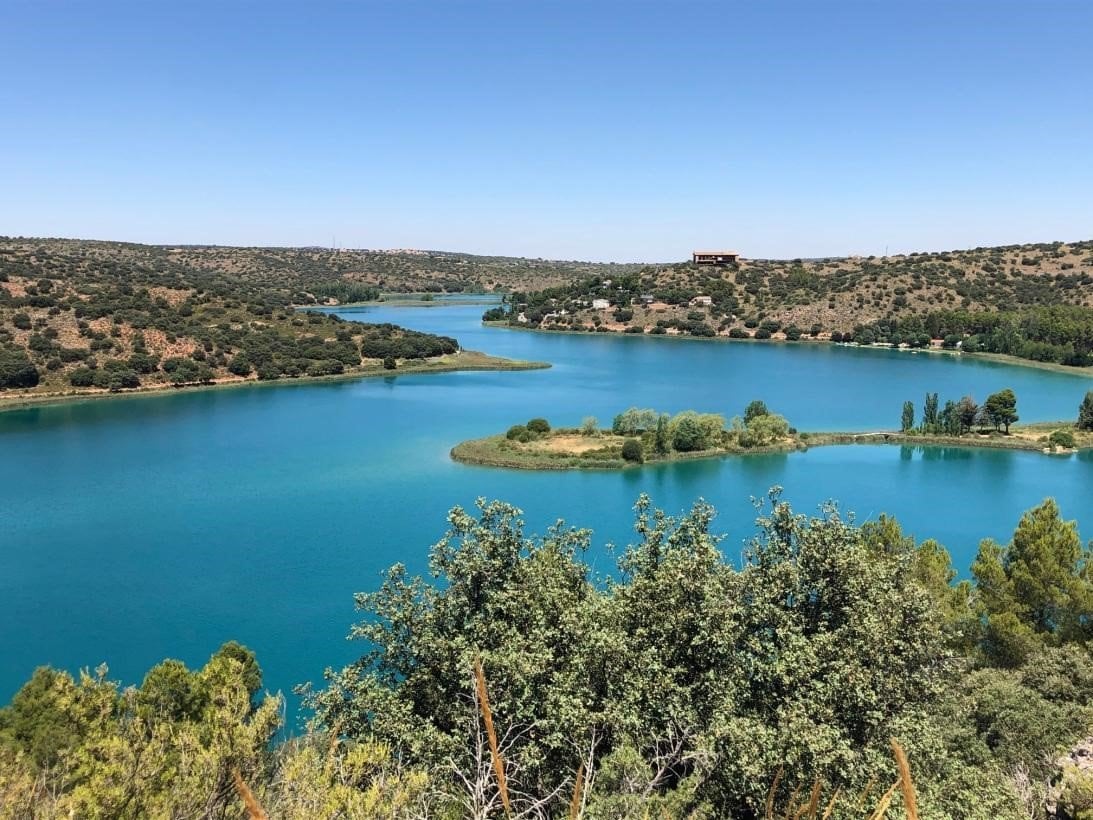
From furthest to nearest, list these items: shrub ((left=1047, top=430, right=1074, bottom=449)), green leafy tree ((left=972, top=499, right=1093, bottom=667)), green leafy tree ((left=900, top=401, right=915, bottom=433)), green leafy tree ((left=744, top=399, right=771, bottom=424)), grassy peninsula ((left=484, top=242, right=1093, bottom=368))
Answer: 1. grassy peninsula ((left=484, top=242, right=1093, bottom=368))
2. green leafy tree ((left=744, top=399, right=771, bottom=424))
3. green leafy tree ((left=900, top=401, right=915, bottom=433))
4. shrub ((left=1047, top=430, right=1074, bottom=449))
5. green leafy tree ((left=972, top=499, right=1093, bottom=667))

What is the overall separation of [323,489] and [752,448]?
26675 millimetres

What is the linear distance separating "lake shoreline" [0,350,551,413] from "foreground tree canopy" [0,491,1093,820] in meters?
58.7

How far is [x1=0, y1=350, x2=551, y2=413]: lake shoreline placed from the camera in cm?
6397

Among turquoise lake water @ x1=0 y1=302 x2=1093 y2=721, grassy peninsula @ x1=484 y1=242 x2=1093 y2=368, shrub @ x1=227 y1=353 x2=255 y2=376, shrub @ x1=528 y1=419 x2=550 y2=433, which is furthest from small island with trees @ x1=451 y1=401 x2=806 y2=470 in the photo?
grassy peninsula @ x1=484 y1=242 x2=1093 y2=368

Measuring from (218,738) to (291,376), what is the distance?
2902 inches

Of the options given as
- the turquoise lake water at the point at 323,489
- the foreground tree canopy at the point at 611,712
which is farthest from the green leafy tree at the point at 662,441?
the foreground tree canopy at the point at 611,712

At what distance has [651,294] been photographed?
12950 cm

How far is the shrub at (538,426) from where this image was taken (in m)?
52.6

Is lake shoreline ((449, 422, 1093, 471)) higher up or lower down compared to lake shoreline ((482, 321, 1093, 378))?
lower down

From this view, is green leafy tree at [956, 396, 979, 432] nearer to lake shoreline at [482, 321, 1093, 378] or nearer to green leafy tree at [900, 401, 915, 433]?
green leafy tree at [900, 401, 915, 433]

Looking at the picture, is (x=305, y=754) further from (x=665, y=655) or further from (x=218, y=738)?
(x=665, y=655)

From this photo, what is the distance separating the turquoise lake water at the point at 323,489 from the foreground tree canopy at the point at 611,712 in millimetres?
11439

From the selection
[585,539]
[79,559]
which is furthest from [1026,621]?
[79,559]

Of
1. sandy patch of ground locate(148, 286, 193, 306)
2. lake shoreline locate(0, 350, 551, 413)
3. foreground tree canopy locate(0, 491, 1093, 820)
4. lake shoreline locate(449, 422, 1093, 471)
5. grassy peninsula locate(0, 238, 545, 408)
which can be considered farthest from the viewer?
sandy patch of ground locate(148, 286, 193, 306)
